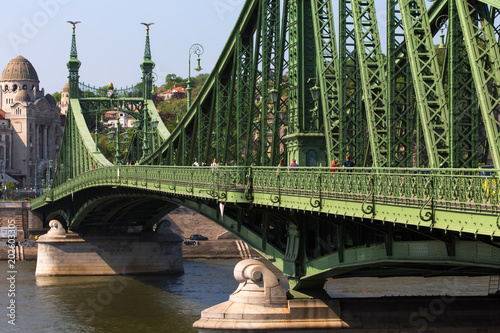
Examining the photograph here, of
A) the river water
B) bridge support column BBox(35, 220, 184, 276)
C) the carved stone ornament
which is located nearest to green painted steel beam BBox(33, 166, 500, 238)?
the river water

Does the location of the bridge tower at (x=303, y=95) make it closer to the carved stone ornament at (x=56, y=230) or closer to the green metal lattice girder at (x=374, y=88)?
the green metal lattice girder at (x=374, y=88)

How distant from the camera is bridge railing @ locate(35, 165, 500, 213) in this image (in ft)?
66.9

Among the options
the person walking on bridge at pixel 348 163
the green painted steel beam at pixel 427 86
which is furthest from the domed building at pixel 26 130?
the green painted steel beam at pixel 427 86

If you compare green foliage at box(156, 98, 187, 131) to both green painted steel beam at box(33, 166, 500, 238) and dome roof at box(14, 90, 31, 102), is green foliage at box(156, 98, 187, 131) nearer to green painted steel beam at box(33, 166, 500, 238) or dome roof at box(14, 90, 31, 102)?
dome roof at box(14, 90, 31, 102)

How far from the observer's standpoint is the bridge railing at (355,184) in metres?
20.4

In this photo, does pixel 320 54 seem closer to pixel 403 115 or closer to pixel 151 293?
pixel 403 115

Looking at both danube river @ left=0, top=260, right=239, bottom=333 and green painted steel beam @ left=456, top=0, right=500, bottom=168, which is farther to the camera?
danube river @ left=0, top=260, right=239, bottom=333

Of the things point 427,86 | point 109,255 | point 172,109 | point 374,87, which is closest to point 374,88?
point 374,87

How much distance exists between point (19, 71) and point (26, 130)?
21199mm

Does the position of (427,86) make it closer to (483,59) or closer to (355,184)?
(483,59)

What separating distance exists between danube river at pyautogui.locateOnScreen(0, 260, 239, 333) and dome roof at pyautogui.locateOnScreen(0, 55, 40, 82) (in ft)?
389

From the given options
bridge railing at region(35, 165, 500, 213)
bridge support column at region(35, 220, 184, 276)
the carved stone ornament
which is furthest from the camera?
the carved stone ornament

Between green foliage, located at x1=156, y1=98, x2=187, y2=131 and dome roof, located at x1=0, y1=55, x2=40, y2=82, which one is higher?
dome roof, located at x1=0, y1=55, x2=40, y2=82

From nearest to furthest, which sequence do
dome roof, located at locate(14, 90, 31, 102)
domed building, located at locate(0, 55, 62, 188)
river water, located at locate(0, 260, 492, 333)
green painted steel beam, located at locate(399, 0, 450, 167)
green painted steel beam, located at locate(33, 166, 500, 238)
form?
1. green painted steel beam, located at locate(33, 166, 500, 238)
2. green painted steel beam, located at locate(399, 0, 450, 167)
3. river water, located at locate(0, 260, 492, 333)
4. domed building, located at locate(0, 55, 62, 188)
5. dome roof, located at locate(14, 90, 31, 102)
